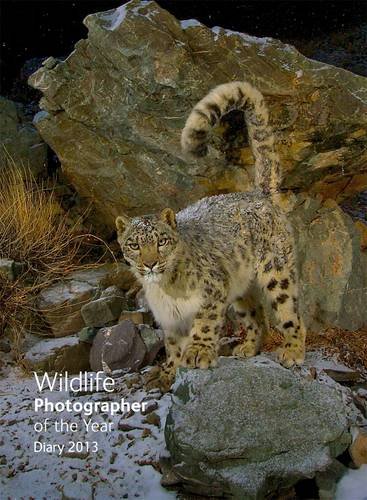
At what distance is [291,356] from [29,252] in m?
2.95

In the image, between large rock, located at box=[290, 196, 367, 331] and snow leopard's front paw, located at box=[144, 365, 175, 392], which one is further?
large rock, located at box=[290, 196, 367, 331]

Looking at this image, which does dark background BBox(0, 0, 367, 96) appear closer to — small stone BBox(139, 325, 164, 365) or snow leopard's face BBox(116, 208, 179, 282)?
small stone BBox(139, 325, 164, 365)

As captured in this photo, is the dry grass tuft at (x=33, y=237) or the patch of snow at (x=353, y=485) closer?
the patch of snow at (x=353, y=485)

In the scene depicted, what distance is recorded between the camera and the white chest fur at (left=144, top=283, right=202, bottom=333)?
4551 mm

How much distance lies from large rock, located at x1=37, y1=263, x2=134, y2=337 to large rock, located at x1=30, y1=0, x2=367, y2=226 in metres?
0.73

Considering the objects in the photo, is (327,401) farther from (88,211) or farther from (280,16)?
(280,16)

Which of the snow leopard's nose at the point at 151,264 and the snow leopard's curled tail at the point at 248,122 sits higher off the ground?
the snow leopard's curled tail at the point at 248,122

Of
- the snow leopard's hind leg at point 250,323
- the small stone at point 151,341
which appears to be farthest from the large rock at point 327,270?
the small stone at point 151,341

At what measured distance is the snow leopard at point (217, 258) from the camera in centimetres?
445

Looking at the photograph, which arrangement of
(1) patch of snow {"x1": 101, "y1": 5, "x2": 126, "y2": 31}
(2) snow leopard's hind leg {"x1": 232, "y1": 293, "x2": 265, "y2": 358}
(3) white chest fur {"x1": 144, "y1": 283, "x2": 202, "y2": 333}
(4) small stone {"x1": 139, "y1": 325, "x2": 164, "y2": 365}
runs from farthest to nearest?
(1) patch of snow {"x1": 101, "y1": 5, "x2": 126, "y2": 31}
(4) small stone {"x1": 139, "y1": 325, "x2": 164, "y2": 365}
(2) snow leopard's hind leg {"x1": 232, "y1": 293, "x2": 265, "y2": 358}
(3) white chest fur {"x1": 144, "y1": 283, "x2": 202, "y2": 333}

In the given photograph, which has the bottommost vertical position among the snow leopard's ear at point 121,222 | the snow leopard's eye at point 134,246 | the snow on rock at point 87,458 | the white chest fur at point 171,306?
the snow on rock at point 87,458

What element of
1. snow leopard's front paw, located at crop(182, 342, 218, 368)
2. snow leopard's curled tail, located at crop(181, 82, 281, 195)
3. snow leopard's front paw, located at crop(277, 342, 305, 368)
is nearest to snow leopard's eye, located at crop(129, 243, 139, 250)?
snow leopard's front paw, located at crop(182, 342, 218, 368)

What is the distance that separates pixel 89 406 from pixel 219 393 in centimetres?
122

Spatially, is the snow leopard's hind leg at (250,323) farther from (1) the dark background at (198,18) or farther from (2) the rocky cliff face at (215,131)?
(1) the dark background at (198,18)
